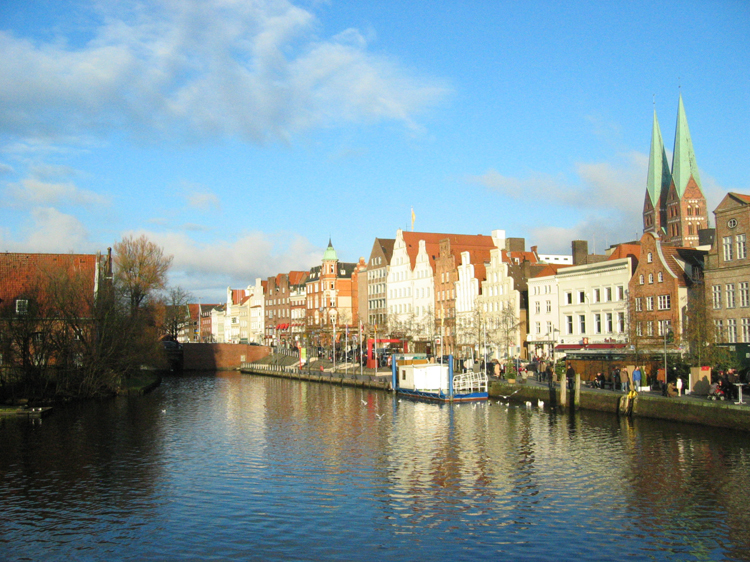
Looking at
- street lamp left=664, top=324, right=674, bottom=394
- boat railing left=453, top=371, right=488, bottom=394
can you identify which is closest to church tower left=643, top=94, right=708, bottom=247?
street lamp left=664, top=324, right=674, bottom=394

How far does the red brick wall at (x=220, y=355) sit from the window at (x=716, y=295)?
8832 cm

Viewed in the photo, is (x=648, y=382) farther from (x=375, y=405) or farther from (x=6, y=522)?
(x=6, y=522)

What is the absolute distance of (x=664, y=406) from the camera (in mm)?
40469

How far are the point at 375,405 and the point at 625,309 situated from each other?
2631 centimetres

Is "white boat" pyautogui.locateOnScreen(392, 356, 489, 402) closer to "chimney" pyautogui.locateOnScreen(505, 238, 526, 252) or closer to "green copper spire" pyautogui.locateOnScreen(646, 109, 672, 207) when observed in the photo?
"chimney" pyautogui.locateOnScreen(505, 238, 526, 252)

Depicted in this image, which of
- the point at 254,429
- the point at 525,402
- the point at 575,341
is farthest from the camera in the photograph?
the point at 575,341

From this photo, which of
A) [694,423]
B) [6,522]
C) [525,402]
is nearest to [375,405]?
[525,402]

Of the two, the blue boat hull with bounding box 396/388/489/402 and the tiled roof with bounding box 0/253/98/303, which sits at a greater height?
the tiled roof with bounding box 0/253/98/303

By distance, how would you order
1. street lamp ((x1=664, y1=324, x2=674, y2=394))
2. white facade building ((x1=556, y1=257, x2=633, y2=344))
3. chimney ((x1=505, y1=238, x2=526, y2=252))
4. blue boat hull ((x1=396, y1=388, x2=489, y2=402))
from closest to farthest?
street lamp ((x1=664, y1=324, x2=674, y2=394)) < blue boat hull ((x1=396, y1=388, x2=489, y2=402)) < white facade building ((x1=556, y1=257, x2=633, y2=344)) < chimney ((x1=505, y1=238, x2=526, y2=252))

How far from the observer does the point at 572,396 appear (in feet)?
160

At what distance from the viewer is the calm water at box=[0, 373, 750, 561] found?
2083cm

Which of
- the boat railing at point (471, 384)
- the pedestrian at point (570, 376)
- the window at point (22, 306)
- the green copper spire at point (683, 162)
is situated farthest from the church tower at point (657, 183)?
the window at point (22, 306)

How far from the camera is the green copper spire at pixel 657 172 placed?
177500 millimetres

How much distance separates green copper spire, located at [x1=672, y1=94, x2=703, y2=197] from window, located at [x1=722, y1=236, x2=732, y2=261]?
4726 inches
